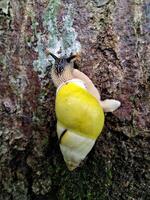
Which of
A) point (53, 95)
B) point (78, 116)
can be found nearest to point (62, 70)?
point (53, 95)

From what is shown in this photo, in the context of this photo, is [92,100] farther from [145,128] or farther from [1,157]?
[1,157]

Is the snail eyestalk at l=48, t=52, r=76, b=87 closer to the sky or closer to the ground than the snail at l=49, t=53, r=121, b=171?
closer to the sky

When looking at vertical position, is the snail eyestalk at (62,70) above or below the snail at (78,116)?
above

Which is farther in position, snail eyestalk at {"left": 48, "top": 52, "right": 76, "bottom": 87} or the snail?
snail eyestalk at {"left": 48, "top": 52, "right": 76, "bottom": 87}

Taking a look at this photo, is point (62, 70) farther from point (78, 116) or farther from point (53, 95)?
point (78, 116)

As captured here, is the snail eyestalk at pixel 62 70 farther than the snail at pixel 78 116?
Yes
